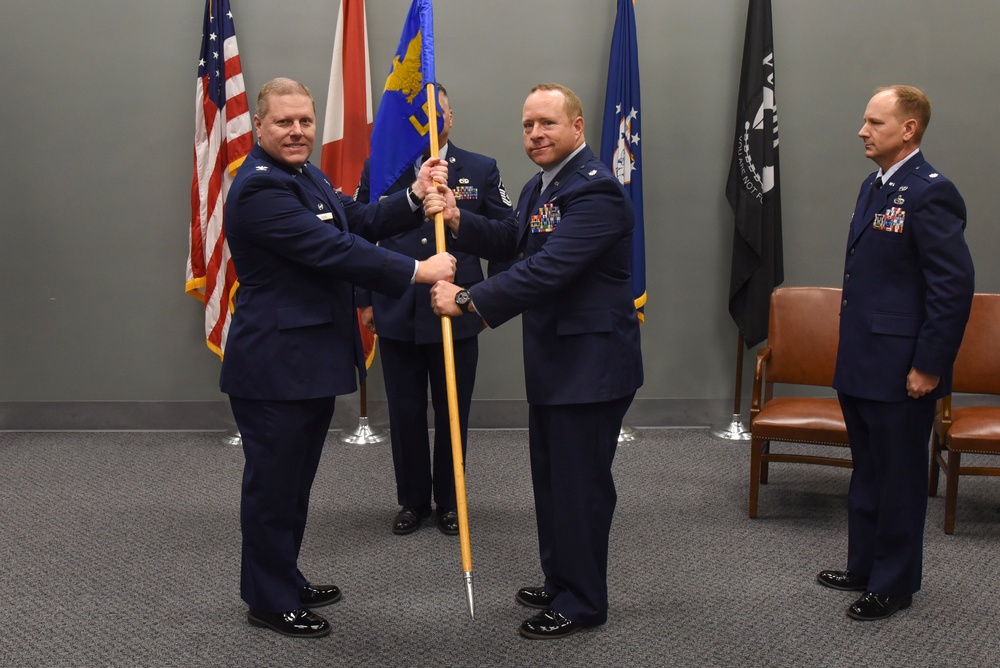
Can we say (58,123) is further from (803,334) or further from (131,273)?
(803,334)

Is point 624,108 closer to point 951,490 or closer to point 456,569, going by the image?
point 951,490

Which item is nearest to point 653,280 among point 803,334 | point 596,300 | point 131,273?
point 803,334

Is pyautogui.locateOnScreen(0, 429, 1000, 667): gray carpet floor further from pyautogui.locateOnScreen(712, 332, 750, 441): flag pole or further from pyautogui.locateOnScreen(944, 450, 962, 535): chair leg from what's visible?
pyautogui.locateOnScreen(712, 332, 750, 441): flag pole

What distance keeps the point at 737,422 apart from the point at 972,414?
1.34m

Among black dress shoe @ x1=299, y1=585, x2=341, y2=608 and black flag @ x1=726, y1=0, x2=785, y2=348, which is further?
black flag @ x1=726, y1=0, x2=785, y2=348

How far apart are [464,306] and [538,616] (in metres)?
0.96

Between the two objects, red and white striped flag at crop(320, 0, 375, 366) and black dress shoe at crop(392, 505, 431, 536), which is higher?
red and white striped flag at crop(320, 0, 375, 366)

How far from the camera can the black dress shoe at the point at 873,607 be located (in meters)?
2.88

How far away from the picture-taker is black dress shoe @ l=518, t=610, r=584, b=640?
2744mm

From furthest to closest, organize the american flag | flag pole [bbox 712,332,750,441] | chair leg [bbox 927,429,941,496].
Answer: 1. flag pole [bbox 712,332,750,441]
2. the american flag
3. chair leg [bbox 927,429,941,496]

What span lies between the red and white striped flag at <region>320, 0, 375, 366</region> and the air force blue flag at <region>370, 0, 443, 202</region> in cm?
148

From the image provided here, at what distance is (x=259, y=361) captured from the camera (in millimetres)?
2648

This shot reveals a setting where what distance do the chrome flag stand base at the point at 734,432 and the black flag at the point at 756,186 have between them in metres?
0.42

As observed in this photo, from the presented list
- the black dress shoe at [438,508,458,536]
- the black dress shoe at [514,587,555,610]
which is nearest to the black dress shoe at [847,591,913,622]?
A: the black dress shoe at [514,587,555,610]
